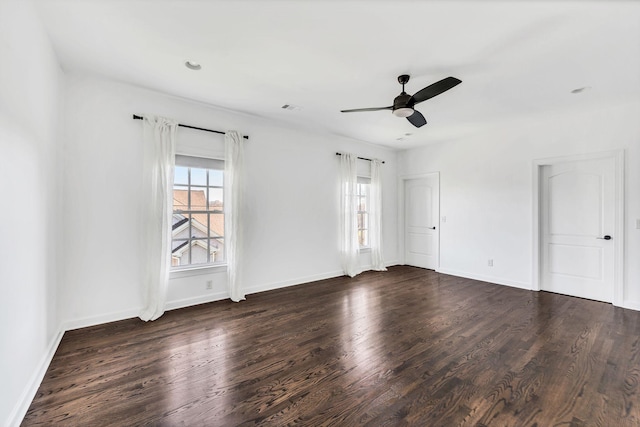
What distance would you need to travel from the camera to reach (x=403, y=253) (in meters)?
6.58

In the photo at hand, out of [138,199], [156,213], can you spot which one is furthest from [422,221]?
[138,199]

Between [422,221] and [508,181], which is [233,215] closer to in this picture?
[422,221]

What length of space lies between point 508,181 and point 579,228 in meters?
1.18

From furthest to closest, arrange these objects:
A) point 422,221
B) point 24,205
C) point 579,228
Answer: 1. point 422,221
2. point 579,228
3. point 24,205

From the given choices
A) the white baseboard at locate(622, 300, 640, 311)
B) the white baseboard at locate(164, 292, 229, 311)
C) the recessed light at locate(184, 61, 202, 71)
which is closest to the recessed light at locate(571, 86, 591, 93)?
the white baseboard at locate(622, 300, 640, 311)

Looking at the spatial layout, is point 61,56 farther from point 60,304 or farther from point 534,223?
point 534,223

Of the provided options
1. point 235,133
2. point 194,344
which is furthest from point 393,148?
point 194,344

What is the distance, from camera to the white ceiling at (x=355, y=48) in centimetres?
199

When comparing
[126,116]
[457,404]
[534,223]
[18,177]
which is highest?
[126,116]

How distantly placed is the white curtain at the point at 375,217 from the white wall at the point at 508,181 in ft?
3.39

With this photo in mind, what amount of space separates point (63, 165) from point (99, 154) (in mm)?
336

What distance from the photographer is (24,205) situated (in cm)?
184

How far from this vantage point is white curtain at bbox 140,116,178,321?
330 cm

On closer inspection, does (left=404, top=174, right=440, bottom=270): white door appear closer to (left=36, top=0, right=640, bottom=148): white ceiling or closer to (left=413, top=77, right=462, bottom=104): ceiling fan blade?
(left=36, top=0, right=640, bottom=148): white ceiling
